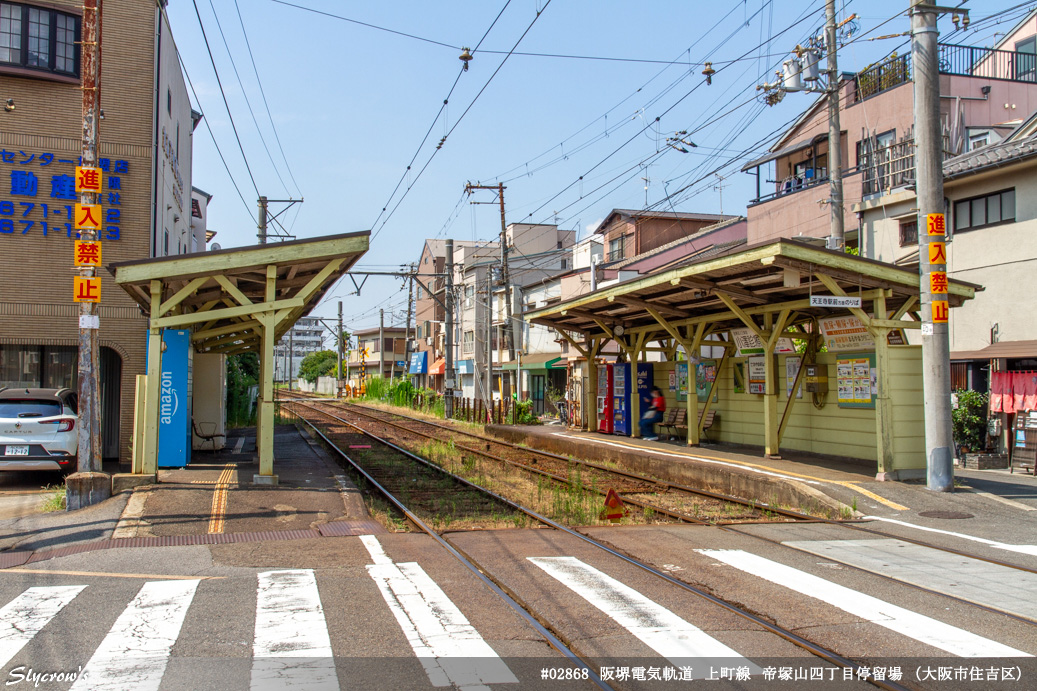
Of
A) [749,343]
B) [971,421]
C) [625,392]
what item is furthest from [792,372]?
[625,392]

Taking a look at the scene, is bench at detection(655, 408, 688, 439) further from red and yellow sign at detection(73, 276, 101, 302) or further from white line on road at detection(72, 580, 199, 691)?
white line on road at detection(72, 580, 199, 691)

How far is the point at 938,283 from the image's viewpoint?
11828mm

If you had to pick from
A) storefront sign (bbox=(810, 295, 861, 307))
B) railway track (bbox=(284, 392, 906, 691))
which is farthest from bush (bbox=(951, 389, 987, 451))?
railway track (bbox=(284, 392, 906, 691))

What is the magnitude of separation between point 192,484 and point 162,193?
324 inches

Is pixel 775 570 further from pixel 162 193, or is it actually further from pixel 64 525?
pixel 162 193

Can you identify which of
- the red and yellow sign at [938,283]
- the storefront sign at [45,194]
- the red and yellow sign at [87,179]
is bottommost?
the red and yellow sign at [938,283]

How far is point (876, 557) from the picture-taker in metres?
7.86

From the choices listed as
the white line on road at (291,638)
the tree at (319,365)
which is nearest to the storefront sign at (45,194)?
the white line on road at (291,638)

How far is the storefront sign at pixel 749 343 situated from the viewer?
612 inches

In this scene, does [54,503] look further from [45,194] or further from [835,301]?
[835,301]

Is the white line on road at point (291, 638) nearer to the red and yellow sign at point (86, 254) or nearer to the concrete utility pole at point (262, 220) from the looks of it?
the red and yellow sign at point (86, 254)

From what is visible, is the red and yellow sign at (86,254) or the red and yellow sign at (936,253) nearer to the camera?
the red and yellow sign at (86,254)

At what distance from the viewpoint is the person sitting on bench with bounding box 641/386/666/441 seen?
2094 centimetres

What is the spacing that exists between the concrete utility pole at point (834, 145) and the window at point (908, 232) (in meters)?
3.62
